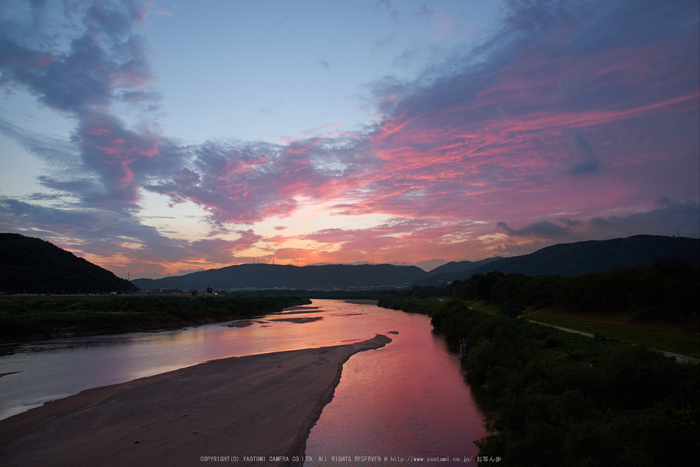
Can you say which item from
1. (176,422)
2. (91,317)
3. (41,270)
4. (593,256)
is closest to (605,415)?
(176,422)

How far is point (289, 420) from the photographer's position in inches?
537

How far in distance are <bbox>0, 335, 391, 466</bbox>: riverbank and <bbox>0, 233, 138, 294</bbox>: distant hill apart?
8374 centimetres

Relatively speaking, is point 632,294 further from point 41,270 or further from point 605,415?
point 41,270

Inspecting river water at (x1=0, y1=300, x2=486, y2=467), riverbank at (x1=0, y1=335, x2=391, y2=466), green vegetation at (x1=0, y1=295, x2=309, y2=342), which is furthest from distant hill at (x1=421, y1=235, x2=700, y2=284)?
riverbank at (x1=0, y1=335, x2=391, y2=466)

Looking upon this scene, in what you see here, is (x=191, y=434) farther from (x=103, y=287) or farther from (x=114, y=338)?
(x=103, y=287)

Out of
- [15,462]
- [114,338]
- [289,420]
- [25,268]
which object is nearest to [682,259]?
[289,420]

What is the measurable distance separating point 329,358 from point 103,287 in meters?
104

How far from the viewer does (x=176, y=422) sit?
13.0 metres

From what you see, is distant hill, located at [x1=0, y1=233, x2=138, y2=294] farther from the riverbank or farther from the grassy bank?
the grassy bank

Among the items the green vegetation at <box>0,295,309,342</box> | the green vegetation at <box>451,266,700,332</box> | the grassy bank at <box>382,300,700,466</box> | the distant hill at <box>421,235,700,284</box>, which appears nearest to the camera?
the grassy bank at <box>382,300,700,466</box>

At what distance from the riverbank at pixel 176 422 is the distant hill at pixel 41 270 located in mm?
83743

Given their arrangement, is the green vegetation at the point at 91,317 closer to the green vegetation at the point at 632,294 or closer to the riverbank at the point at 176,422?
the riverbank at the point at 176,422

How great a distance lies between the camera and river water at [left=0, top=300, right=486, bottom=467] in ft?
39.1

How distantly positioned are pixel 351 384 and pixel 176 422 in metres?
9.36
